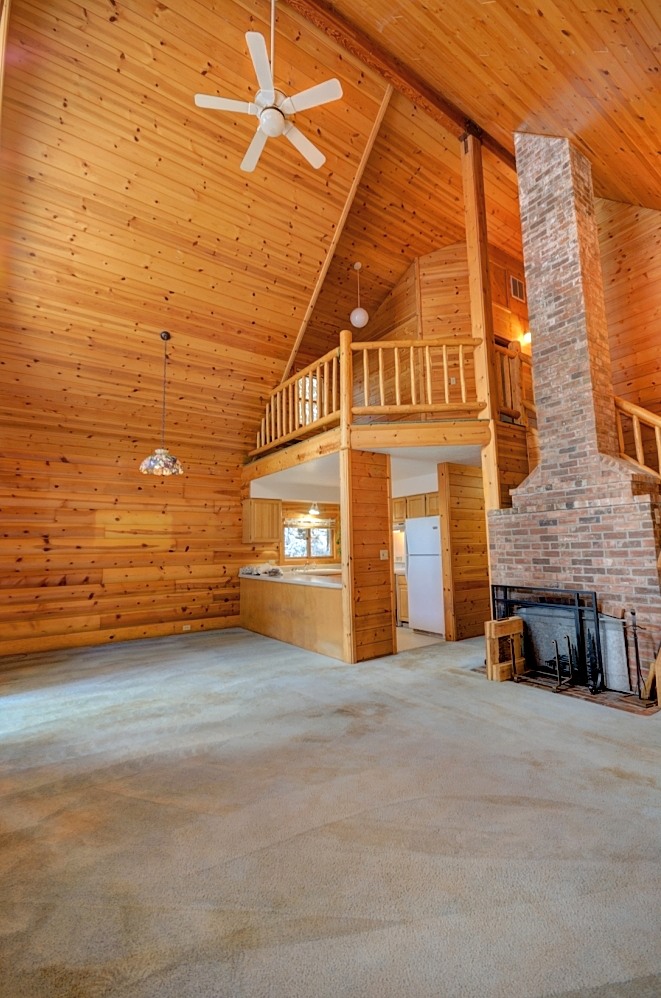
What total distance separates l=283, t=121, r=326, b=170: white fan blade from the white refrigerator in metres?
4.60

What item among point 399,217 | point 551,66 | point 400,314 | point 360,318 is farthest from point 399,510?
point 551,66

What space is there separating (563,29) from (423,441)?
367cm

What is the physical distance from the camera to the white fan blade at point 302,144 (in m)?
3.70

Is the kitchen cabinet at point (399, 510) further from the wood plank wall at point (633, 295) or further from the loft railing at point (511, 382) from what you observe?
the wood plank wall at point (633, 295)

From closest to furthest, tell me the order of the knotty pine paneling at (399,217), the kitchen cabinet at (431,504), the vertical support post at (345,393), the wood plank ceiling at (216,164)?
the wood plank ceiling at (216,164) → the vertical support post at (345,393) → the knotty pine paneling at (399,217) → the kitchen cabinet at (431,504)

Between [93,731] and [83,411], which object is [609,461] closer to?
[93,731]

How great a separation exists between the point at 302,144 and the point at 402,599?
20.7 feet

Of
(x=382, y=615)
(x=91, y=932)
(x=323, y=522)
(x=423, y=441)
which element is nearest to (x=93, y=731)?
(x=91, y=932)

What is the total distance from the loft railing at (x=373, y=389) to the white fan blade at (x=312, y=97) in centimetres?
230

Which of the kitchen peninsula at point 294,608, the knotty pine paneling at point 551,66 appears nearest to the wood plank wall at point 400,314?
the knotty pine paneling at point 551,66

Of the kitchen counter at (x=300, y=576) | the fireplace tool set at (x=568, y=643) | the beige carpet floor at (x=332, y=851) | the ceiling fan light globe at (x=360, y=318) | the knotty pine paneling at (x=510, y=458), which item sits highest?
the ceiling fan light globe at (x=360, y=318)

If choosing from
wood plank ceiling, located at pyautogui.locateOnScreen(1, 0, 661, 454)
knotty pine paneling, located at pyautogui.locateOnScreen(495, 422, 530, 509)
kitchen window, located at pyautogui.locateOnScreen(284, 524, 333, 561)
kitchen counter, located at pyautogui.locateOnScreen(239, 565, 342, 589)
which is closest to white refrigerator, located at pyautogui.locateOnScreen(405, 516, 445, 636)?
kitchen counter, located at pyautogui.locateOnScreen(239, 565, 342, 589)

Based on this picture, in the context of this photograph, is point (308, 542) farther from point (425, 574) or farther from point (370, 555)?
point (370, 555)

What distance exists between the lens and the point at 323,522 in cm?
1088
